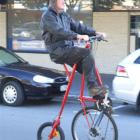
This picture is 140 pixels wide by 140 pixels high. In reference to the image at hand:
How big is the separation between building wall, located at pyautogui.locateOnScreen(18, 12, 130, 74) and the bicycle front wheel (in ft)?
34.1

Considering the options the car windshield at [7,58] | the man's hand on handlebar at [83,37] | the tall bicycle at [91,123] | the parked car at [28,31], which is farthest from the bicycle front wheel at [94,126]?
the parked car at [28,31]

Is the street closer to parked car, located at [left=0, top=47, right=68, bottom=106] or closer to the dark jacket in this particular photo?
parked car, located at [left=0, top=47, right=68, bottom=106]

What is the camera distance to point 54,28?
6266mm

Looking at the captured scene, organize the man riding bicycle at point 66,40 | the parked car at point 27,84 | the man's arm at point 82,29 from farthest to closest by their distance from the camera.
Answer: the parked car at point 27,84 → the man's arm at point 82,29 → the man riding bicycle at point 66,40

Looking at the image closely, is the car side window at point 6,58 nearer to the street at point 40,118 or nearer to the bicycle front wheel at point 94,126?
the street at point 40,118

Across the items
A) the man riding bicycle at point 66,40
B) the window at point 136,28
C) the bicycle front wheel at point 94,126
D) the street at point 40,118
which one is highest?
the man riding bicycle at point 66,40

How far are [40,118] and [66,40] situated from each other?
3.72 metres

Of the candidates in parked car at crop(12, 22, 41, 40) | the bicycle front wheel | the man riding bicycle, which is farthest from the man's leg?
parked car at crop(12, 22, 41, 40)

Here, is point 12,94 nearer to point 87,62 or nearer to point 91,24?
point 87,62

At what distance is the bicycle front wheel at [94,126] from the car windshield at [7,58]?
563cm

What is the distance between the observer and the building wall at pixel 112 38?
55.0ft

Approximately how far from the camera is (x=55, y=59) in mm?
6441

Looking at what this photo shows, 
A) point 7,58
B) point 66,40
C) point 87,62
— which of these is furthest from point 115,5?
point 87,62

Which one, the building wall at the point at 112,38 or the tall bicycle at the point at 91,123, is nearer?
the tall bicycle at the point at 91,123
